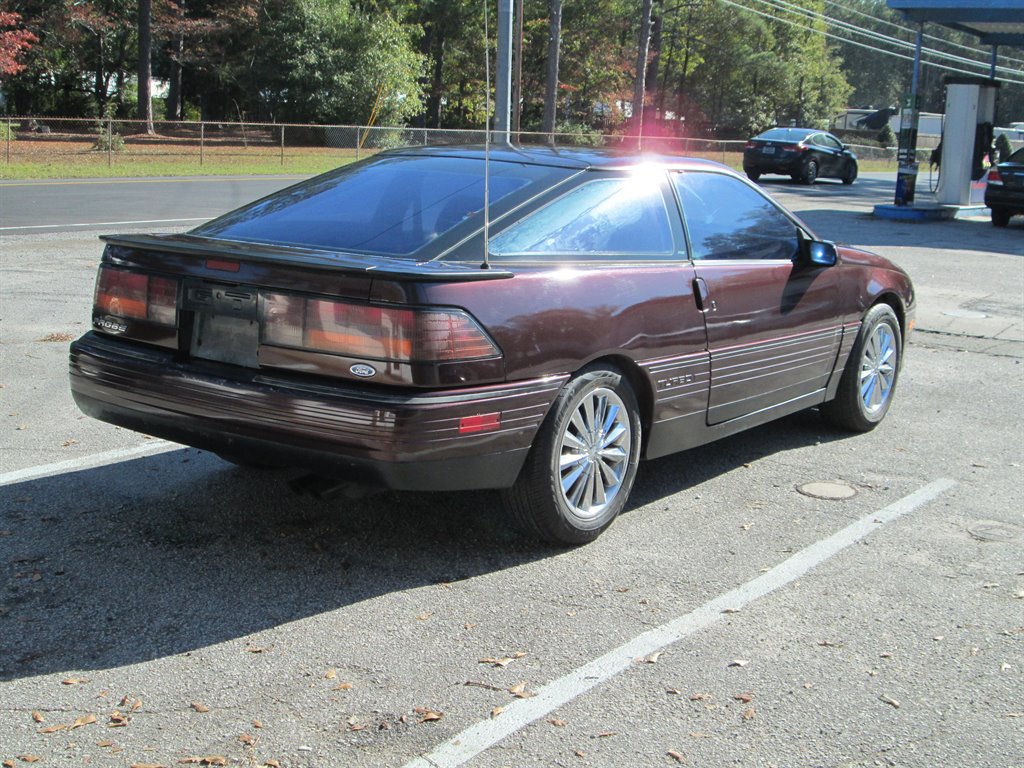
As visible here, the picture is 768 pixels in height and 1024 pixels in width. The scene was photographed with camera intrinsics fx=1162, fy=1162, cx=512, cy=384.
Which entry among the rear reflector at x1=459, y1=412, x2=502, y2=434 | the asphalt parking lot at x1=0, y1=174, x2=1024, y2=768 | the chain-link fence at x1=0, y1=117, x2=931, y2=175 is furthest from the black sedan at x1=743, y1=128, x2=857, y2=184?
the rear reflector at x1=459, y1=412, x2=502, y2=434

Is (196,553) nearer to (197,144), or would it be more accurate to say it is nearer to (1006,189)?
(1006,189)

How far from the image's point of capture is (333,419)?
402 cm

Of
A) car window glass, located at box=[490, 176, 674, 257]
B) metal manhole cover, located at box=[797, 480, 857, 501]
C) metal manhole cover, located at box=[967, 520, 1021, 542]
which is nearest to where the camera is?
car window glass, located at box=[490, 176, 674, 257]

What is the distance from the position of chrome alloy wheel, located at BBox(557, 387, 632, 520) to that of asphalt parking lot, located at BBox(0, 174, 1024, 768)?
221 mm

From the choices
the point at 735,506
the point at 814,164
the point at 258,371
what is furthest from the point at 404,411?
the point at 814,164

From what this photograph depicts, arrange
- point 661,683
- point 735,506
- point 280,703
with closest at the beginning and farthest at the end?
1. point 280,703
2. point 661,683
3. point 735,506

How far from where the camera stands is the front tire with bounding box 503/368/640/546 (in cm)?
445

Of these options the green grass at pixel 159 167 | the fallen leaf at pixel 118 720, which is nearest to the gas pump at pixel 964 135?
the green grass at pixel 159 167

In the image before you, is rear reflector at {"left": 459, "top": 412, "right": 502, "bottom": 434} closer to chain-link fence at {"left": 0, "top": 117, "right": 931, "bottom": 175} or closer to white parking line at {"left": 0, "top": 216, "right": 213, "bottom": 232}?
white parking line at {"left": 0, "top": 216, "right": 213, "bottom": 232}

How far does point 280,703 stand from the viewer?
3.36 metres

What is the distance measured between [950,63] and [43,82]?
8479cm

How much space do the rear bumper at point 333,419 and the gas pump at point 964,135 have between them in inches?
862

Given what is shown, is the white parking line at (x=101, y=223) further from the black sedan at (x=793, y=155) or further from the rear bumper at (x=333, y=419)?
the black sedan at (x=793, y=155)

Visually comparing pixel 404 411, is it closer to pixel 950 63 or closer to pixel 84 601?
pixel 84 601
